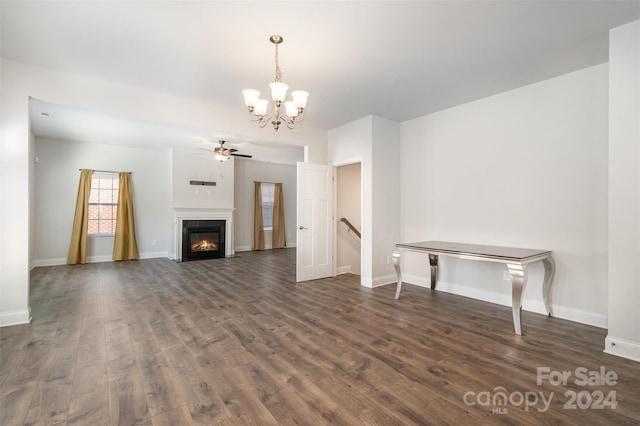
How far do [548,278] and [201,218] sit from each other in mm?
7513

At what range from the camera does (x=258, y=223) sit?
9.52m

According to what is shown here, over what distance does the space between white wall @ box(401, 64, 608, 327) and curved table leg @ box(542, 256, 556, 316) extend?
0.06 meters

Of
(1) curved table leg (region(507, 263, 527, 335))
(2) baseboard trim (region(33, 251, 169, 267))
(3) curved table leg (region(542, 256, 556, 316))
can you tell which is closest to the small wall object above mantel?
(2) baseboard trim (region(33, 251, 169, 267))

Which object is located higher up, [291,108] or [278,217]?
[291,108]

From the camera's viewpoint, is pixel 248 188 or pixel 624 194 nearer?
pixel 624 194

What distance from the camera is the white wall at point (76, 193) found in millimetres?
6602

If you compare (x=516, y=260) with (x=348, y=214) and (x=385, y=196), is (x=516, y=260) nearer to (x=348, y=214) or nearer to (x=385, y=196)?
(x=385, y=196)

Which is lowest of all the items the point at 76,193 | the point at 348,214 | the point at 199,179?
the point at 348,214

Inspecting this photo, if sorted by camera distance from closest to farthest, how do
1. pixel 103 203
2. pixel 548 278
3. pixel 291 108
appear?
pixel 291 108
pixel 548 278
pixel 103 203

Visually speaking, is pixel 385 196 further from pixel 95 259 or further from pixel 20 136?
pixel 95 259

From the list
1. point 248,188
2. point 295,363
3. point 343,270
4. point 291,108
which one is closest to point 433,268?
point 343,270

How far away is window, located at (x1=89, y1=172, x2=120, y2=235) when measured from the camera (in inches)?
284

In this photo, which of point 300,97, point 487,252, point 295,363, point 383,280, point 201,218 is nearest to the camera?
point 295,363

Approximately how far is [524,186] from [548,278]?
1169 millimetres
